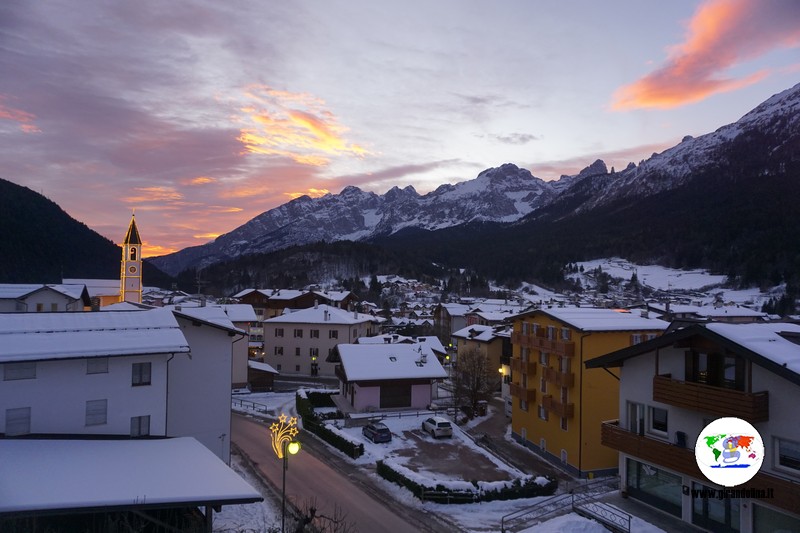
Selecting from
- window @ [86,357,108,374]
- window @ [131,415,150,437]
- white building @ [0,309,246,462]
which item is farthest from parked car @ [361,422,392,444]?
window @ [86,357,108,374]

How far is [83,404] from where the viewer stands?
66.8 ft

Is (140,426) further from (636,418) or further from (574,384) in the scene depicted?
(574,384)

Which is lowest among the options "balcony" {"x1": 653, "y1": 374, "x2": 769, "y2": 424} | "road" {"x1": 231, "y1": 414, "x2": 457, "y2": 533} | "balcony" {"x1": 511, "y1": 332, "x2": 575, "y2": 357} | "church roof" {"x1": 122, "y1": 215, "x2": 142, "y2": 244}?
"road" {"x1": 231, "y1": 414, "x2": 457, "y2": 533}

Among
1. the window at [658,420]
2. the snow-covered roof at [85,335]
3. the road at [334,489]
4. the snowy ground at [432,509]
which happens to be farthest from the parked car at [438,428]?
the snow-covered roof at [85,335]

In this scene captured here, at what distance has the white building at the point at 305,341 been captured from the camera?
6875 centimetres

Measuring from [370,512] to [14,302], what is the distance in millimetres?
46098

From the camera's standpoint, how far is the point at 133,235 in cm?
10044

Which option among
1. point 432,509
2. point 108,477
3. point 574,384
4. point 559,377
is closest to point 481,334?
point 559,377

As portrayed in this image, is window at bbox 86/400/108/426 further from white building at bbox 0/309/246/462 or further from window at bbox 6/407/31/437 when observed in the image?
window at bbox 6/407/31/437

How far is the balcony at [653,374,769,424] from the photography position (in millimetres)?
15984

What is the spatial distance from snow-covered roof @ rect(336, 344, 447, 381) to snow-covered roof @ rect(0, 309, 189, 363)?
23.6m

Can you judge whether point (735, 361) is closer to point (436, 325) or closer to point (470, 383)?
point (470, 383)

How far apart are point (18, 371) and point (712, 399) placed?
23.7m

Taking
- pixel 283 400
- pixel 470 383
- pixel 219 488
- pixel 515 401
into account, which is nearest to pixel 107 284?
pixel 283 400
